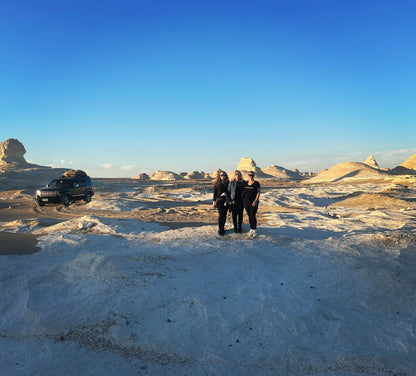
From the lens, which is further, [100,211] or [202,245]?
[100,211]

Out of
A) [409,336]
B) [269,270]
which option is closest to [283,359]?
[409,336]

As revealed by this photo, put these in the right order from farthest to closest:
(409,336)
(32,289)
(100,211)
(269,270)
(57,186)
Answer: (57,186), (100,211), (269,270), (32,289), (409,336)

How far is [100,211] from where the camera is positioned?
17.5 metres

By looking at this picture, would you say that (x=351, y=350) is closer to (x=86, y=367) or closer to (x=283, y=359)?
(x=283, y=359)

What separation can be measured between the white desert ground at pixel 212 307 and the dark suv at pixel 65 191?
1126cm

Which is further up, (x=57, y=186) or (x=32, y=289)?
(x=57, y=186)

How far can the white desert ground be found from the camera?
3.35 metres

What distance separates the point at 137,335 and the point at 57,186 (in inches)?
710

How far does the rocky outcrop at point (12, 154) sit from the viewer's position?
56.4 metres

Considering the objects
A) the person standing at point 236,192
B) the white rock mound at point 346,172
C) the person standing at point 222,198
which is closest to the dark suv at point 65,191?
the person standing at point 222,198

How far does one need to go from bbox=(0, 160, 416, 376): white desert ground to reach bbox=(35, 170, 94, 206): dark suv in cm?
1126

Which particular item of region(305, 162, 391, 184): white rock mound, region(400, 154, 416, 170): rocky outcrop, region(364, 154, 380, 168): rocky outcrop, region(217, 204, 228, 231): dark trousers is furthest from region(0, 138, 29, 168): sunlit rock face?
region(364, 154, 380, 168): rocky outcrop

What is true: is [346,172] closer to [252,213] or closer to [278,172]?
[278,172]

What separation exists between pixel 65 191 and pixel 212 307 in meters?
17.4
